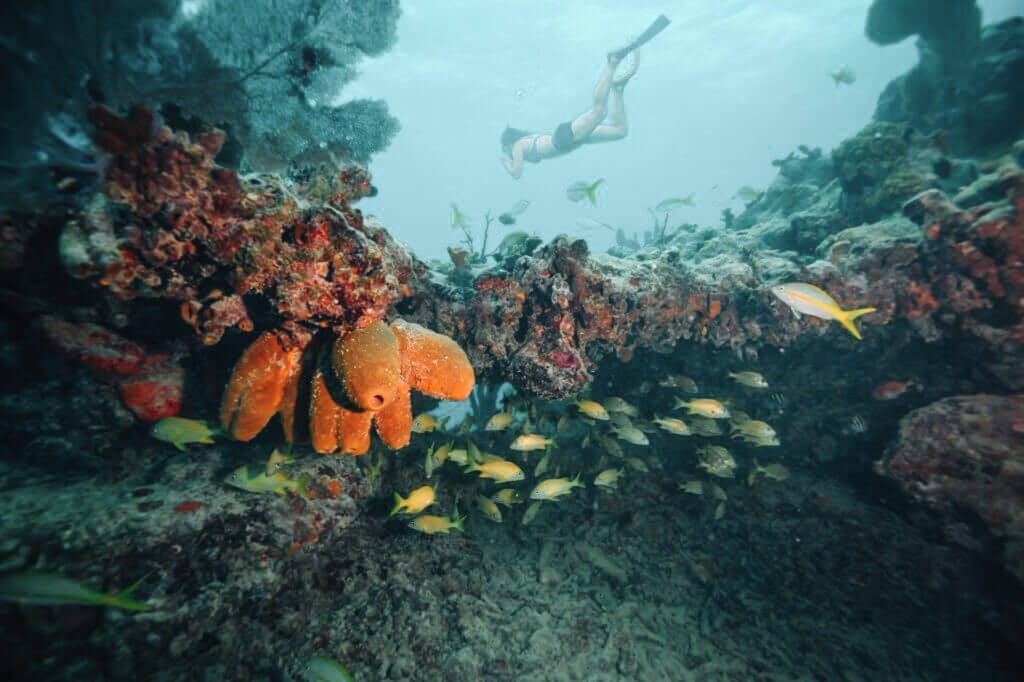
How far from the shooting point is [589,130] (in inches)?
785

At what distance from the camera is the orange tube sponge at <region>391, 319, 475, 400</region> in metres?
3.03

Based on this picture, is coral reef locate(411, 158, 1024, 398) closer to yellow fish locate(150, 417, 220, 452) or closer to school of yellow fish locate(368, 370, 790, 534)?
school of yellow fish locate(368, 370, 790, 534)

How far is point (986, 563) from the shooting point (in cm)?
470

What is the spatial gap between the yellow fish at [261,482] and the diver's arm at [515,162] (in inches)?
869

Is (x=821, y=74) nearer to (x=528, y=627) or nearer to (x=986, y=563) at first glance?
(x=986, y=563)

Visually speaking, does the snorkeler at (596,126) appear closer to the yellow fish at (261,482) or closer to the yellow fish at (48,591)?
the yellow fish at (261,482)

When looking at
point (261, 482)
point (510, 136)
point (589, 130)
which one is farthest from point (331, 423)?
point (510, 136)

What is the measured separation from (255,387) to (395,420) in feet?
3.46

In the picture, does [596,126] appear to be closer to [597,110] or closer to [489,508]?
[597,110]

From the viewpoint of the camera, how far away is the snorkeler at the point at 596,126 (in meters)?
18.2

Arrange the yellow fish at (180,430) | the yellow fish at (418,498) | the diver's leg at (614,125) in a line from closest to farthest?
the yellow fish at (180,430), the yellow fish at (418,498), the diver's leg at (614,125)

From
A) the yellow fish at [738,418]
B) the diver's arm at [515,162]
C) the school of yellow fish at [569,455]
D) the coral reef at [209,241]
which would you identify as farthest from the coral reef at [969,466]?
the diver's arm at [515,162]

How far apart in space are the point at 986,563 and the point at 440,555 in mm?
6687

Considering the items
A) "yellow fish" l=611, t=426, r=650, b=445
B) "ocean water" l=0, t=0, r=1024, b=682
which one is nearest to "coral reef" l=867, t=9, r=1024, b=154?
"ocean water" l=0, t=0, r=1024, b=682
